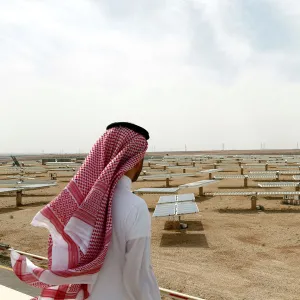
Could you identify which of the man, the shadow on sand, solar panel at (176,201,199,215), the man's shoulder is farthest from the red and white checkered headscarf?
solar panel at (176,201,199,215)

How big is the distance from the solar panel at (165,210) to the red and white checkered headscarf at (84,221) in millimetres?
7041

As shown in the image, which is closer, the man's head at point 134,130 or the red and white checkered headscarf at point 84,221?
the red and white checkered headscarf at point 84,221

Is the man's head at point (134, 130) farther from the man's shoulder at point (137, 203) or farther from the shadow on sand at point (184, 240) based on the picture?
the shadow on sand at point (184, 240)

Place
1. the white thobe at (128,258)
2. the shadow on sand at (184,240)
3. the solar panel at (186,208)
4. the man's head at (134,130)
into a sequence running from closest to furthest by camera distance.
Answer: the white thobe at (128,258)
the man's head at (134,130)
the shadow on sand at (184,240)
the solar panel at (186,208)

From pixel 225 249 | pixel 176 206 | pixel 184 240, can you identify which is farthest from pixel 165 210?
pixel 225 249

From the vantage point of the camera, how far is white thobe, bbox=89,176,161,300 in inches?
67.6

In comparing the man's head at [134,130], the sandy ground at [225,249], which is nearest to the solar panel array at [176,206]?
the sandy ground at [225,249]

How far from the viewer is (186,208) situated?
9.46 metres

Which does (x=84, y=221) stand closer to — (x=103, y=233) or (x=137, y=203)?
(x=103, y=233)

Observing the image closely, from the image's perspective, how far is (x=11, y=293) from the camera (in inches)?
155

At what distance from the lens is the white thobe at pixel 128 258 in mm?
1718

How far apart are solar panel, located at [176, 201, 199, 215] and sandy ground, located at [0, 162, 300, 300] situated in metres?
0.59

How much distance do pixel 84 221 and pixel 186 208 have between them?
7781mm

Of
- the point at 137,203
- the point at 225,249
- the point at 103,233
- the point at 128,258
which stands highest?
the point at 137,203
